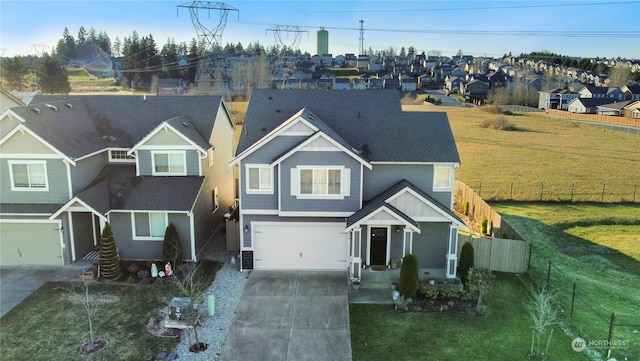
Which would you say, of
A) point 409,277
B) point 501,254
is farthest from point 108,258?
point 501,254

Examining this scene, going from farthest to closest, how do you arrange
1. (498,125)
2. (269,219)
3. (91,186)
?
1. (498,125)
2. (91,186)
3. (269,219)

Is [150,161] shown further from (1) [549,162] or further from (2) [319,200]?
(1) [549,162]

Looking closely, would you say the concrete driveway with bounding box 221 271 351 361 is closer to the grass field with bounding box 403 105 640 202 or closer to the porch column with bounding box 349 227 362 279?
the porch column with bounding box 349 227 362 279

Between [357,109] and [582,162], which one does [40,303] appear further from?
[582,162]

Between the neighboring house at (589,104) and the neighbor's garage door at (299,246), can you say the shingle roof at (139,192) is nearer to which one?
the neighbor's garage door at (299,246)

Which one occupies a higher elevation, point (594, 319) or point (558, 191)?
point (558, 191)

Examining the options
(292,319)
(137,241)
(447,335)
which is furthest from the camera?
(137,241)

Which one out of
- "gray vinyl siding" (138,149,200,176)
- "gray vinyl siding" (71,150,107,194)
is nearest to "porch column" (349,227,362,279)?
"gray vinyl siding" (138,149,200,176)
